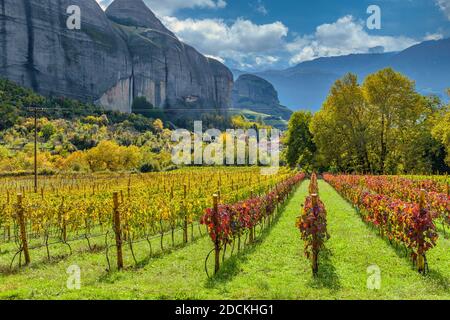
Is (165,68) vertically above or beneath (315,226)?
above

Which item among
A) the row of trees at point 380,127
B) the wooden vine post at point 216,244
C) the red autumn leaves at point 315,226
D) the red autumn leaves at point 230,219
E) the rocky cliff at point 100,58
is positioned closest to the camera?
the red autumn leaves at point 315,226

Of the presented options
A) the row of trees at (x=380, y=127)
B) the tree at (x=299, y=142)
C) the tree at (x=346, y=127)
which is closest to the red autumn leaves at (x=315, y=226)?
the row of trees at (x=380, y=127)

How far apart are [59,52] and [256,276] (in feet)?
382

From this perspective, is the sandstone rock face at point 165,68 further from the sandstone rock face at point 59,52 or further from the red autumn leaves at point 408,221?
the red autumn leaves at point 408,221

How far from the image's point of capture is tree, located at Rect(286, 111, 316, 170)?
51.9m

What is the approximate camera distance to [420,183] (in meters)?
21.2

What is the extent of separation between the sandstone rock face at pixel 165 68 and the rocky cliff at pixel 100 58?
36 centimetres

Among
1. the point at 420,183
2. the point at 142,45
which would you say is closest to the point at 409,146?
the point at 420,183

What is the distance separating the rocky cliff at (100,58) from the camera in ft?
329

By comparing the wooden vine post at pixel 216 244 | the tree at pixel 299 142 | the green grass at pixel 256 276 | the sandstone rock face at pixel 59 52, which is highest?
the sandstone rock face at pixel 59 52

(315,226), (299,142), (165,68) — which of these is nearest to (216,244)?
(315,226)

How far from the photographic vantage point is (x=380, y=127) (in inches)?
1609

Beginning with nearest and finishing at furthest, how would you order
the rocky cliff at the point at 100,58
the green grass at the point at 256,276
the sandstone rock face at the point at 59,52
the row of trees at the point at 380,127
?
the green grass at the point at 256,276
the row of trees at the point at 380,127
the sandstone rock face at the point at 59,52
the rocky cliff at the point at 100,58

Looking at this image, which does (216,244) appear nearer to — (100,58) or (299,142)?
(299,142)
